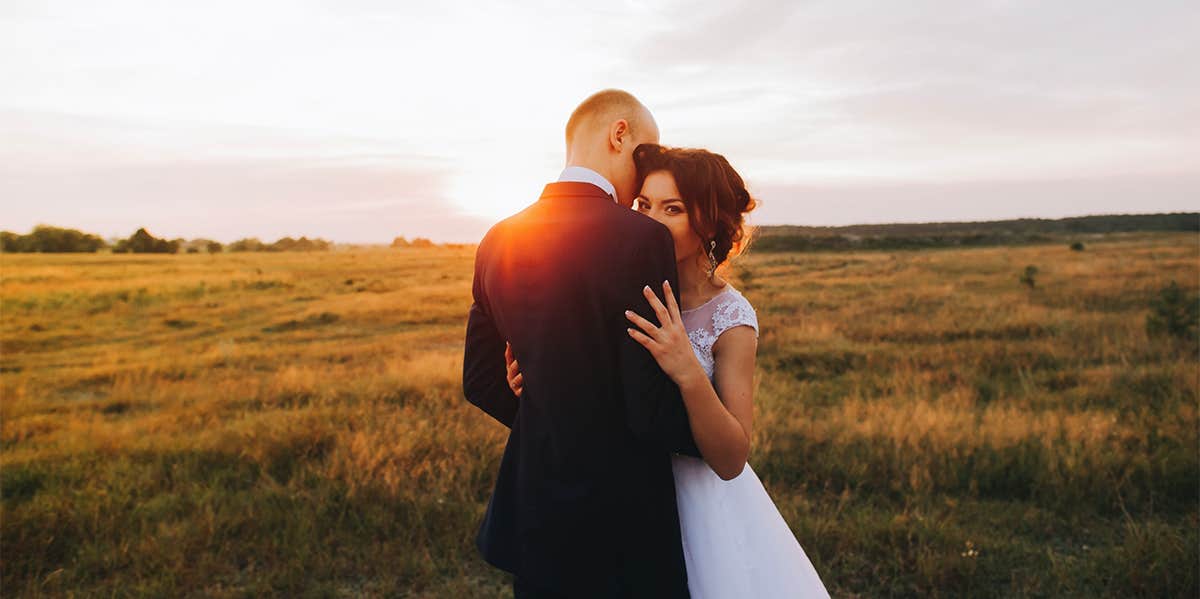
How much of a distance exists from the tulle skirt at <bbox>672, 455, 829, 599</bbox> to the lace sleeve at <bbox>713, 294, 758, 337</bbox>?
Result: 473 millimetres

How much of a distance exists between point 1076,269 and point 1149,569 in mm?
31059

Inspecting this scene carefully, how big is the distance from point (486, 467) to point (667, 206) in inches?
183

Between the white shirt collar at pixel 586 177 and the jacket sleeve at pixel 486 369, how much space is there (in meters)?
0.59

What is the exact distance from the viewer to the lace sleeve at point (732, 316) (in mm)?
2287

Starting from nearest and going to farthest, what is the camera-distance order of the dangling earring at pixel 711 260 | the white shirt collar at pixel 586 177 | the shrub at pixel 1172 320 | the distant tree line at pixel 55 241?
the white shirt collar at pixel 586 177 < the dangling earring at pixel 711 260 < the shrub at pixel 1172 320 < the distant tree line at pixel 55 241

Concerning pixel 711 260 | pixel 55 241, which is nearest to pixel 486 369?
pixel 711 260

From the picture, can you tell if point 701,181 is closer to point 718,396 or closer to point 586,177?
point 586,177

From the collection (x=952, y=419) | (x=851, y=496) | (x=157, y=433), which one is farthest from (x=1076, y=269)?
(x=157, y=433)

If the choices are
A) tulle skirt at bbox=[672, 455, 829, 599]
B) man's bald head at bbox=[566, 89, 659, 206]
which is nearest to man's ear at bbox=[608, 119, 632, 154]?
man's bald head at bbox=[566, 89, 659, 206]

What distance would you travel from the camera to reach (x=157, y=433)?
8.36 meters

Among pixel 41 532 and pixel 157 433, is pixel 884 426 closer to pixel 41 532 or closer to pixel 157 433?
pixel 41 532

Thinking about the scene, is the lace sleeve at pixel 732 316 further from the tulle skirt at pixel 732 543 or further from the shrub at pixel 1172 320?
the shrub at pixel 1172 320

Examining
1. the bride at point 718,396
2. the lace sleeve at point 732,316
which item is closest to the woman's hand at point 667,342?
the bride at point 718,396

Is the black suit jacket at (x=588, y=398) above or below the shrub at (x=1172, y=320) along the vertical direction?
above
